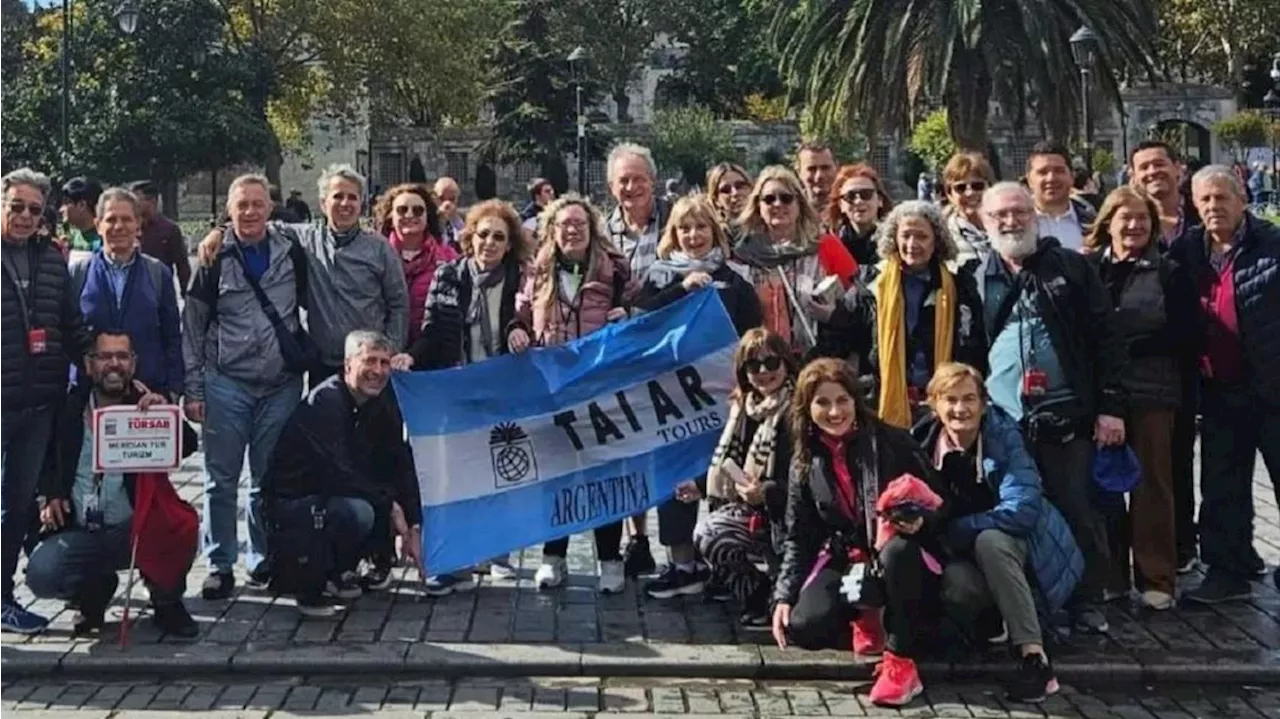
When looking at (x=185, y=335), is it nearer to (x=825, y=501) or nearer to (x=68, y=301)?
(x=68, y=301)

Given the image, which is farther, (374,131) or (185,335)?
(374,131)

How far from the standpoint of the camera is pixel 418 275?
28.6 feet

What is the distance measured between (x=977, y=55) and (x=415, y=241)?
88.4 ft

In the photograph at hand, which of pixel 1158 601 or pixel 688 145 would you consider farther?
pixel 688 145

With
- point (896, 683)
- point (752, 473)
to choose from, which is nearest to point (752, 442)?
point (752, 473)

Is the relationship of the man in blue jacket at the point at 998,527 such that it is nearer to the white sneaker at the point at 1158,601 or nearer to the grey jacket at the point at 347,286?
the white sneaker at the point at 1158,601

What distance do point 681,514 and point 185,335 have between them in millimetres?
2771

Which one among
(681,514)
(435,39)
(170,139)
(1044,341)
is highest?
(435,39)

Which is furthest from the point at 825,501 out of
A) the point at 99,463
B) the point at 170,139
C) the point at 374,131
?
the point at 374,131

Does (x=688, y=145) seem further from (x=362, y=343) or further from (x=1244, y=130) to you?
(x=362, y=343)

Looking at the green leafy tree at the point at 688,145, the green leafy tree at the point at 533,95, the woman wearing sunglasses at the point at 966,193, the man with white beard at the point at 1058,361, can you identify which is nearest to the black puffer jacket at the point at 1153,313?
the man with white beard at the point at 1058,361

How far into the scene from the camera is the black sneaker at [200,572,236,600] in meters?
7.85

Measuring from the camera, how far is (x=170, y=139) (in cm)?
4509

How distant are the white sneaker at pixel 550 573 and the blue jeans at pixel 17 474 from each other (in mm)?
2602
